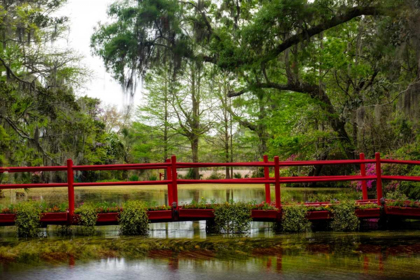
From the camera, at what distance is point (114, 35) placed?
1778 centimetres

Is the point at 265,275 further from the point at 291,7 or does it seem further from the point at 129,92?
the point at 129,92

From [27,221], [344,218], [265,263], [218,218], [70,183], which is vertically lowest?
[265,263]

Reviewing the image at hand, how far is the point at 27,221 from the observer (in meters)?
8.77

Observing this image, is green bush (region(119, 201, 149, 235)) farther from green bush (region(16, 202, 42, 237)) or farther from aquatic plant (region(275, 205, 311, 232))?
aquatic plant (region(275, 205, 311, 232))

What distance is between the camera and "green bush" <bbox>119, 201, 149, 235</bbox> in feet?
29.4

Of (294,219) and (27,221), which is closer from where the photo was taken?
(27,221)

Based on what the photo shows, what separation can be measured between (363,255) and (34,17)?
1656 cm

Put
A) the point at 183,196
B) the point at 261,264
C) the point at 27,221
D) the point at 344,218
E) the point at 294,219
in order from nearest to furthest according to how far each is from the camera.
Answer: the point at 261,264 < the point at 27,221 < the point at 294,219 < the point at 344,218 < the point at 183,196

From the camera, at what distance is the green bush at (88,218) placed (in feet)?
Result: 29.2

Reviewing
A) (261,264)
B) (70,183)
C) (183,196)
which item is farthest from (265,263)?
(183,196)

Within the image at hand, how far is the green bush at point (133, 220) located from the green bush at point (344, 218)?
368 cm

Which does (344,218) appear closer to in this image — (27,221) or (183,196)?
(27,221)

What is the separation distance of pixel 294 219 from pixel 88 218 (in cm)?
388

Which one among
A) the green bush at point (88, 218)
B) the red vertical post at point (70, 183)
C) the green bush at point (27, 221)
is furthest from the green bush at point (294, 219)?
the green bush at point (27, 221)
